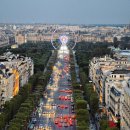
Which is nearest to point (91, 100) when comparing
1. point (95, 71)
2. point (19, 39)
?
point (95, 71)

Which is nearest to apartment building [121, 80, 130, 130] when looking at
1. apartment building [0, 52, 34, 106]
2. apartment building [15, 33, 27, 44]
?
apartment building [0, 52, 34, 106]

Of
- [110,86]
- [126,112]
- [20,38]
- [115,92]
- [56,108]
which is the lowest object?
[20,38]

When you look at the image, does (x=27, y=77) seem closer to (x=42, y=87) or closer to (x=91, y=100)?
(x=42, y=87)

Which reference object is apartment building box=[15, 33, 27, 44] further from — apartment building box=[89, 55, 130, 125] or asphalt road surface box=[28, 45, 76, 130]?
apartment building box=[89, 55, 130, 125]

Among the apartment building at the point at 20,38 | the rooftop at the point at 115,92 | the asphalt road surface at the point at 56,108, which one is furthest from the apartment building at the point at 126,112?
the apartment building at the point at 20,38

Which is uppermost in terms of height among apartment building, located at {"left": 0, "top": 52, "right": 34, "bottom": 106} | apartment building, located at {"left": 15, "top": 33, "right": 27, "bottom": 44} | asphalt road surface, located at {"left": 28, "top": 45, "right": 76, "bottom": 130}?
apartment building, located at {"left": 0, "top": 52, "right": 34, "bottom": 106}

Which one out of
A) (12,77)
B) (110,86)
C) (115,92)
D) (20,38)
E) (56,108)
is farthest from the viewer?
(20,38)

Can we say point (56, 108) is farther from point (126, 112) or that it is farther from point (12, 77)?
point (126, 112)

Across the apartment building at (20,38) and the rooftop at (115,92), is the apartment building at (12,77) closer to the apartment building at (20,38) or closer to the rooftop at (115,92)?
the rooftop at (115,92)

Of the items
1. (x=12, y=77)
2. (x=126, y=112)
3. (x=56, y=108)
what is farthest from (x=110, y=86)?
(x=126, y=112)
